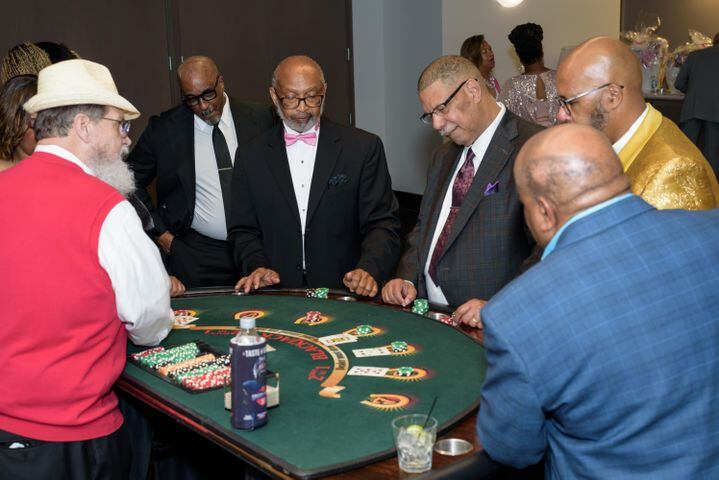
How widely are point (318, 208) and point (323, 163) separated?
0.22 meters

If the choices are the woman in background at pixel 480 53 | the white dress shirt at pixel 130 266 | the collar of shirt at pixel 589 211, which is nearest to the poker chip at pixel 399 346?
the white dress shirt at pixel 130 266

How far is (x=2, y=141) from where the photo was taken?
3.37m

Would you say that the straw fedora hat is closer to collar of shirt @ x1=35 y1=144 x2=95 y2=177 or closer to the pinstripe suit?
collar of shirt @ x1=35 y1=144 x2=95 y2=177

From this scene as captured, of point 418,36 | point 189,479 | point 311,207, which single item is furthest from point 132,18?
point 189,479

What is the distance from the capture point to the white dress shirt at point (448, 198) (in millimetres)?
3471

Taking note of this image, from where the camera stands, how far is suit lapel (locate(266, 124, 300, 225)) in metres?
4.19

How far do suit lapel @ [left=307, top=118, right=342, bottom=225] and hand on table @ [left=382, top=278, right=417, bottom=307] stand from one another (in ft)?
2.76

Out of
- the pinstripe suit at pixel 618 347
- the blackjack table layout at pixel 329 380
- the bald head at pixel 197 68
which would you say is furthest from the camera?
the bald head at pixel 197 68

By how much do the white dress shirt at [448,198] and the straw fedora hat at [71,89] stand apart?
140 centimetres

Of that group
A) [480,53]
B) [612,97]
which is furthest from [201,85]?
[480,53]

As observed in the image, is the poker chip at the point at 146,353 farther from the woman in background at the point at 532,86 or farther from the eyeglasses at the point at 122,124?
the woman in background at the point at 532,86

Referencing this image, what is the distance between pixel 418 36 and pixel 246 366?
6.45 m

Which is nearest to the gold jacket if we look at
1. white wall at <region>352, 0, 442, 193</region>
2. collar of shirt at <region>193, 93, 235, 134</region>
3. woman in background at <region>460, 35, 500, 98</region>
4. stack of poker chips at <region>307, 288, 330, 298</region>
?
stack of poker chips at <region>307, 288, 330, 298</region>

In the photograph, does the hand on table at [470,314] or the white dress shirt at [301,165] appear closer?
the hand on table at [470,314]
